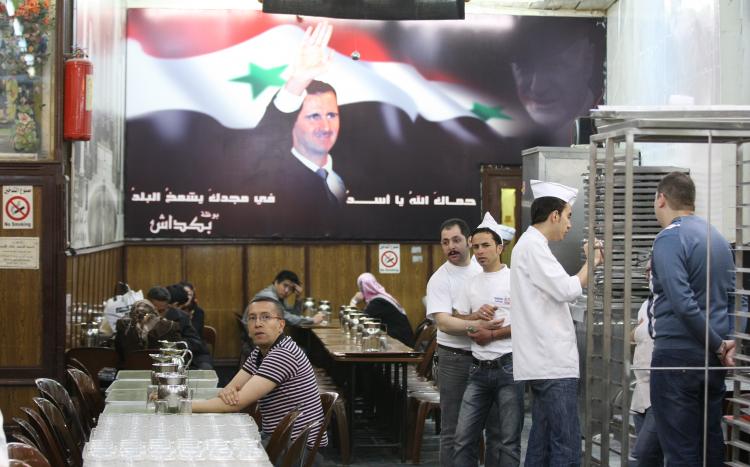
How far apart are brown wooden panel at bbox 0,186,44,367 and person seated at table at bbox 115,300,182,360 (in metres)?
0.67

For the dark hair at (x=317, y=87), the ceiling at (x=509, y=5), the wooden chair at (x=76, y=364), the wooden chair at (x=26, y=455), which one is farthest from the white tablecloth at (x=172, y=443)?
the ceiling at (x=509, y=5)

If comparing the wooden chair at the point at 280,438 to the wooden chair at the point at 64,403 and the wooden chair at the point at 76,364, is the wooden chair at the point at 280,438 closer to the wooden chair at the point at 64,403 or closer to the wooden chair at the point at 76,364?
the wooden chair at the point at 64,403

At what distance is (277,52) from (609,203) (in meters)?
8.39

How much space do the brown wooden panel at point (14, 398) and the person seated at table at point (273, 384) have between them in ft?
9.38

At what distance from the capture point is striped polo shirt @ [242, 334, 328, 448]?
525 centimetres

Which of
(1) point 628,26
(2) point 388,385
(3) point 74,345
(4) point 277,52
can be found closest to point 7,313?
(3) point 74,345

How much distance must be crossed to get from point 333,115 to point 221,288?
96.9 inches

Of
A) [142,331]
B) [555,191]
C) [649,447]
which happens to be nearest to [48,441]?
[555,191]

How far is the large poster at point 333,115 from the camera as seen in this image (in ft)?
41.3

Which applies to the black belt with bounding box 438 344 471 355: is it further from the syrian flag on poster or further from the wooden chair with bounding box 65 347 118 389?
the syrian flag on poster

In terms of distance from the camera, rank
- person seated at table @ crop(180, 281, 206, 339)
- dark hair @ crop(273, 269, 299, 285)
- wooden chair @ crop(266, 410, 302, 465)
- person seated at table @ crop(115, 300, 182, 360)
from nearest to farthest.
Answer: wooden chair @ crop(266, 410, 302, 465) < person seated at table @ crop(115, 300, 182, 360) < person seated at table @ crop(180, 281, 206, 339) < dark hair @ crop(273, 269, 299, 285)

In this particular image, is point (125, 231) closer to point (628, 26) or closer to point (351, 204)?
point (351, 204)

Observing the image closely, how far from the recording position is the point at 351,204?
12875 mm

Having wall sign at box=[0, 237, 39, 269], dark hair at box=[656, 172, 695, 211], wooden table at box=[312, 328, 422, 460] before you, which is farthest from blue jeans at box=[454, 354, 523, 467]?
wall sign at box=[0, 237, 39, 269]
